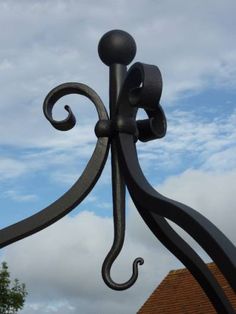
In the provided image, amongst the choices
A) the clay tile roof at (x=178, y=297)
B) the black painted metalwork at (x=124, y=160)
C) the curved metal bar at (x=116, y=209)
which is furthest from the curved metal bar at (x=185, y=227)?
the clay tile roof at (x=178, y=297)

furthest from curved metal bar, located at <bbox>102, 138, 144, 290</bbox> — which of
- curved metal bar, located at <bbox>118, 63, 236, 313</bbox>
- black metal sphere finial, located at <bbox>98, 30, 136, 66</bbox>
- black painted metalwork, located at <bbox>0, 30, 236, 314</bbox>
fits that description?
black metal sphere finial, located at <bbox>98, 30, 136, 66</bbox>

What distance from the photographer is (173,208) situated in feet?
11.0

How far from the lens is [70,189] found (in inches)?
154

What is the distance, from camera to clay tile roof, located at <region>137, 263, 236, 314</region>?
18.0 m

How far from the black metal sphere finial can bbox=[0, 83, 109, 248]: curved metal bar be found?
0.25 metres

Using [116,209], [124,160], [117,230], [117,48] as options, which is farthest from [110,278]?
[117,48]

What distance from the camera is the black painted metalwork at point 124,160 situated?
370 cm

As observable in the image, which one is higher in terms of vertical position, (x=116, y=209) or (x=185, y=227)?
(x=116, y=209)

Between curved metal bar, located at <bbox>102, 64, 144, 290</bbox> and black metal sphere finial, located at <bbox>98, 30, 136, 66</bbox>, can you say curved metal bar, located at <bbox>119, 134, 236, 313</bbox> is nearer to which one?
curved metal bar, located at <bbox>102, 64, 144, 290</bbox>

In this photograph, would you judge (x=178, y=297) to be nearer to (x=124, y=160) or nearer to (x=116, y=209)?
(x=116, y=209)

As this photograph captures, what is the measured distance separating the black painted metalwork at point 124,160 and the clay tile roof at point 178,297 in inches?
541

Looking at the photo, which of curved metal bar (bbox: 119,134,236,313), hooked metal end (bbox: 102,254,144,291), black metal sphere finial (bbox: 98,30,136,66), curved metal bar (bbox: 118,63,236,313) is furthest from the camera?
black metal sphere finial (bbox: 98,30,136,66)

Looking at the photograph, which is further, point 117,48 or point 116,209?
point 117,48

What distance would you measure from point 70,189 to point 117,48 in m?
0.89
